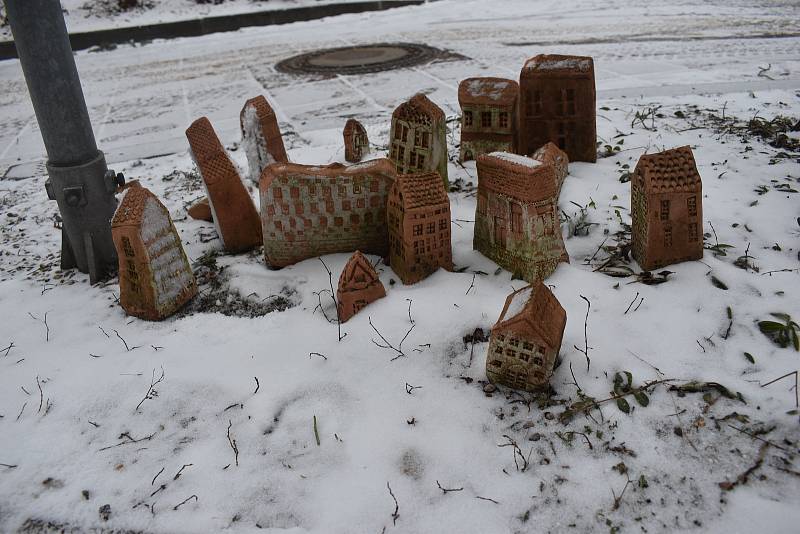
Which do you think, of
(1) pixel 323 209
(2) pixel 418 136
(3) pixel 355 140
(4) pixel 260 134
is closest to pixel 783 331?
(1) pixel 323 209

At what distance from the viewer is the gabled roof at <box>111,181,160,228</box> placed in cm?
298

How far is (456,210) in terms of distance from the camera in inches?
163

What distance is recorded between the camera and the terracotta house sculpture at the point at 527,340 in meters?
2.35

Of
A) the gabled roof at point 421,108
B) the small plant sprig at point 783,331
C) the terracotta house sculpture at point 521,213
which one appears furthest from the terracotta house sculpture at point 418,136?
the small plant sprig at point 783,331

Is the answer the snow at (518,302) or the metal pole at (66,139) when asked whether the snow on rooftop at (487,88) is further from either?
the metal pole at (66,139)

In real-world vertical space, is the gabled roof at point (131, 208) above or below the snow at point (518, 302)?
above

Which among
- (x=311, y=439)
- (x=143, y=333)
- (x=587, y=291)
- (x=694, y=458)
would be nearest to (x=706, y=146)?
(x=587, y=291)

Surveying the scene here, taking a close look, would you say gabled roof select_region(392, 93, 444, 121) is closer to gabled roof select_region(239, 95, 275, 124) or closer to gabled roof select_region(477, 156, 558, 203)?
gabled roof select_region(477, 156, 558, 203)

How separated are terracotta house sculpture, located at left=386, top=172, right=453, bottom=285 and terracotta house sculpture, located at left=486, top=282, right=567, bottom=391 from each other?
2.55 ft

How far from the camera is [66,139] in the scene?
3508 mm

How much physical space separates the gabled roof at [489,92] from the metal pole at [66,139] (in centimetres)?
266

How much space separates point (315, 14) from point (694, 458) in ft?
49.1

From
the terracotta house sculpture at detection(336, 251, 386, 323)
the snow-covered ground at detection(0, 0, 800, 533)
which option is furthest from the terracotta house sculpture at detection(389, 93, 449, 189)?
the terracotta house sculpture at detection(336, 251, 386, 323)

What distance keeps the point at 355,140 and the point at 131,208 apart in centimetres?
244
